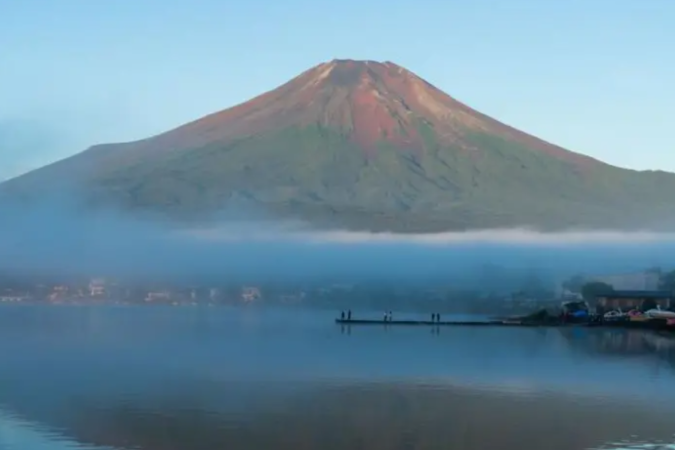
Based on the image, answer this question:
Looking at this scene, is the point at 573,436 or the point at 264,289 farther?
the point at 264,289


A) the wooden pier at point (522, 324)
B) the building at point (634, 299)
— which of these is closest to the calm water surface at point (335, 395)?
the wooden pier at point (522, 324)

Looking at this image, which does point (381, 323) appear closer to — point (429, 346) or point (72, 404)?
point (429, 346)

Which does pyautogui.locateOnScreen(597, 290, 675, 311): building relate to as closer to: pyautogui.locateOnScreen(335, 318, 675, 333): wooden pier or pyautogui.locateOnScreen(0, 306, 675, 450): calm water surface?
pyautogui.locateOnScreen(335, 318, 675, 333): wooden pier

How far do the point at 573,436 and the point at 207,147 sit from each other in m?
62.1

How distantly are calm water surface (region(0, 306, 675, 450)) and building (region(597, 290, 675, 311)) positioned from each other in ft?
53.0

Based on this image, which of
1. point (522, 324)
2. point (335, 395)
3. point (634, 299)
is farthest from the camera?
point (634, 299)

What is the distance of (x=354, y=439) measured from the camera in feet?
57.6

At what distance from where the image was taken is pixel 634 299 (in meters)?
57.1

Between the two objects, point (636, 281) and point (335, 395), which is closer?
point (335, 395)

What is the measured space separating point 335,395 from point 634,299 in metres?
37.0

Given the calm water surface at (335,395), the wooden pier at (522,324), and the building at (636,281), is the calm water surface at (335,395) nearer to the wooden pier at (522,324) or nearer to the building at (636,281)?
the wooden pier at (522,324)

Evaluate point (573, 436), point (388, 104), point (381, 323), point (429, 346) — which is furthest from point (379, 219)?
point (573, 436)

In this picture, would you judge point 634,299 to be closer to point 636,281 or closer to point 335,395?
point 636,281

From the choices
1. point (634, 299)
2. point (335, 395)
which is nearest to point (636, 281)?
point (634, 299)
